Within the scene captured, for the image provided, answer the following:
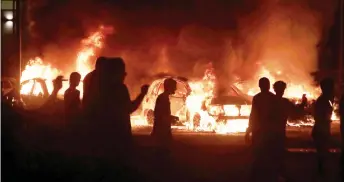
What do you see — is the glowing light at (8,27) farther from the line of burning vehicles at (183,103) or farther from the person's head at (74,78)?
the person's head at (74,78)

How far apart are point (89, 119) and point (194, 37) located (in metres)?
14.8

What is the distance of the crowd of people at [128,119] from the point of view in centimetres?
598

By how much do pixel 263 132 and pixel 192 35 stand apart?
14356 millimetres

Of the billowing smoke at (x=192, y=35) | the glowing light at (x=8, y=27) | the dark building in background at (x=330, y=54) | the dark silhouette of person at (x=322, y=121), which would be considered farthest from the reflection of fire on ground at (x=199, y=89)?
the dark silhouette of person at (x=322, y=121)

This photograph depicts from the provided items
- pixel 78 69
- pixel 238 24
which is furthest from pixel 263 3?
pixel 78 69

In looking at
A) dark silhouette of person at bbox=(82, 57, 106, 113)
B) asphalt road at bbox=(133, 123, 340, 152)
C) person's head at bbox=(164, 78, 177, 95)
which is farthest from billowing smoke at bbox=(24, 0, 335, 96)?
dark silhouette of person at bbox=(82, 57, 106, 113)

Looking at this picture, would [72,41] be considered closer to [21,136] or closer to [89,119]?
[21,136]

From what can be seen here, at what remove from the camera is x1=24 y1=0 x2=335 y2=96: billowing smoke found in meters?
19.6

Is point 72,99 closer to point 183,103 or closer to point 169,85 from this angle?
point 169,85

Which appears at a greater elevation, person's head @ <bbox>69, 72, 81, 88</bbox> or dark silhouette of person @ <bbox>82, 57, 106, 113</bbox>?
person's head @ <bbox>69, 72, 81, 88</bbox>

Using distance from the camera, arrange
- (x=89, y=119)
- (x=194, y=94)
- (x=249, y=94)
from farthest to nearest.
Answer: (x=249, y=94)
(x=194, y=94)
(x=89, y=119)

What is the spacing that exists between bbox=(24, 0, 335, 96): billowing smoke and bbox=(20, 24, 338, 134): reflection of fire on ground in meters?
0.36

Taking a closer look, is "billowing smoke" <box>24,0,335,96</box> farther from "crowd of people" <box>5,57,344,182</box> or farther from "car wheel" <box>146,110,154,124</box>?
"crowd of people" <box>5,57,344,182</box>

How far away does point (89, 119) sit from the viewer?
609cm
